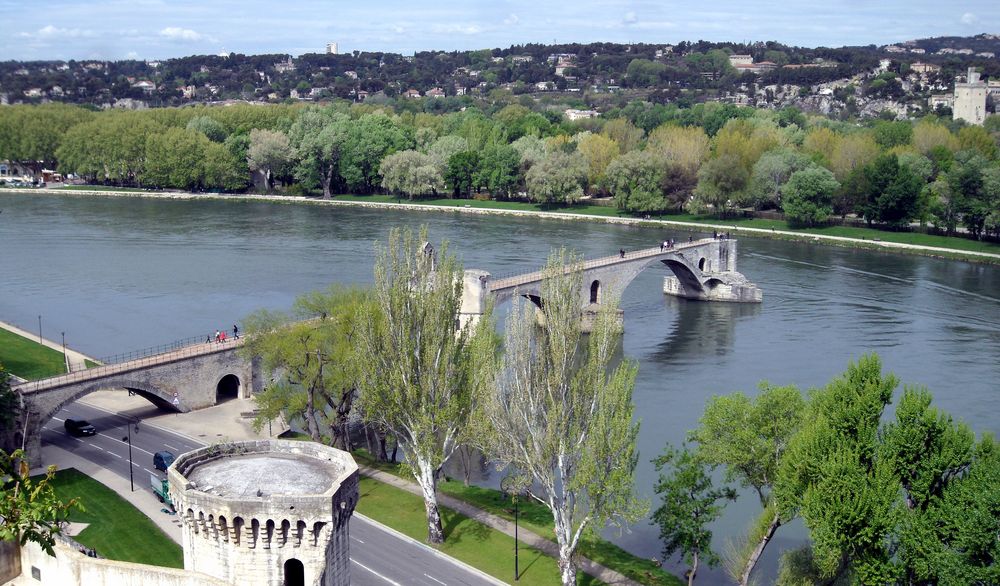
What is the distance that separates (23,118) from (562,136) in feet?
258

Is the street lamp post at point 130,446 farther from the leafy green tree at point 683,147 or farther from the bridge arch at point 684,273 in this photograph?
the leafy green tree at point 683,147

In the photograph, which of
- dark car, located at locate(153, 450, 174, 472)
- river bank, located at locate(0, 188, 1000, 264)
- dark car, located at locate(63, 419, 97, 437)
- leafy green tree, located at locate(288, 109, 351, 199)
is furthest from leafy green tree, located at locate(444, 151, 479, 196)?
dark car, located at locate(153, 450, 174, 472)

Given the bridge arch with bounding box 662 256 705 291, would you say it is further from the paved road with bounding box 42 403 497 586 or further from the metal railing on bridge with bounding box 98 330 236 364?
the paved road with bounding box 42 403 497 586

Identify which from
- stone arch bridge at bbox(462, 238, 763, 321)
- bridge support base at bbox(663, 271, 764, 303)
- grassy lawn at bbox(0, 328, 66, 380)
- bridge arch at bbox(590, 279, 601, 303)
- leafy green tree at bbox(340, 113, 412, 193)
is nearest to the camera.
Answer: grassy lawn at bbox(0, 328, 66, 380)

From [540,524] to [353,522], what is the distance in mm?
6466

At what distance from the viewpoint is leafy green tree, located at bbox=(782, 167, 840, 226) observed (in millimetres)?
104875

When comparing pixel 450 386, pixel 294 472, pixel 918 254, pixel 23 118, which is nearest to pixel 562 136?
pixel 918 254

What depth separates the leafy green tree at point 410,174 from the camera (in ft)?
416

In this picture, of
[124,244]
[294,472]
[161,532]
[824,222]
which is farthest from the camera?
[824,222]

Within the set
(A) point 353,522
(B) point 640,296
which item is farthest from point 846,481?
(B) point 640,296

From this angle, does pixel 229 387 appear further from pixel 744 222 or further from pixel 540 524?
pixel 744 222

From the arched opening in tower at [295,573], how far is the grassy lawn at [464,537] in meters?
12.1

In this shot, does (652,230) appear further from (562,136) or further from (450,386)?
(450,386)

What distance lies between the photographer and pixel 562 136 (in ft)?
439
